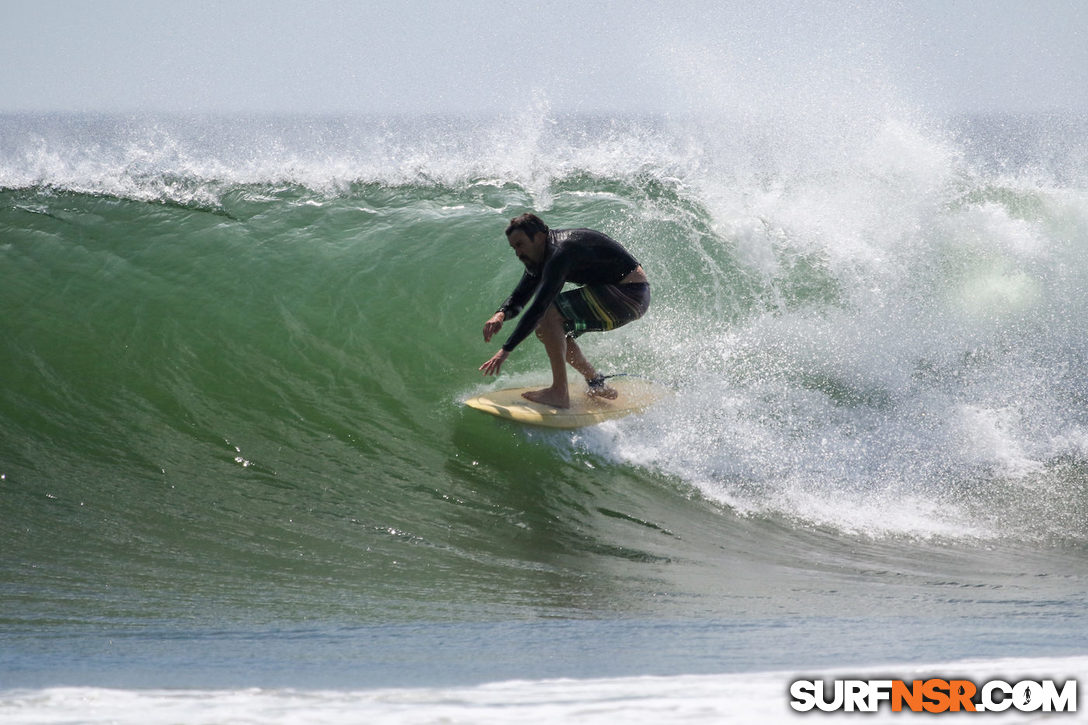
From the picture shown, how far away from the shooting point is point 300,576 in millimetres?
3254

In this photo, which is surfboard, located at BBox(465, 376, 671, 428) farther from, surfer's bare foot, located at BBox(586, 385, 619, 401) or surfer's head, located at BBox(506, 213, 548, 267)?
surfer's head, located at BBox(506, 213, 548, 267)

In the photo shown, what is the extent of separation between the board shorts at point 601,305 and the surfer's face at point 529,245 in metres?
0.48

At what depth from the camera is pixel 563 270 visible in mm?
4926

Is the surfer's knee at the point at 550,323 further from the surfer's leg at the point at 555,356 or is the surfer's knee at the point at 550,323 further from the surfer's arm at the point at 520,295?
the surfer's arm at the point at 520,295

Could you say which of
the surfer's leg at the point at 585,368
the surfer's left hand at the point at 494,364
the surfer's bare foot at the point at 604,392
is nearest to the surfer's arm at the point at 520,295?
the surfer's left hand at the point at 494,364

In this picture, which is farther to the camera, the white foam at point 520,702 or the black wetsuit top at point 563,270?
the black wetsuit top at point 563,270

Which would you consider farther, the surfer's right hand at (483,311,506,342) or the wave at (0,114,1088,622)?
the surfer's right hand at (483,311,506,342)

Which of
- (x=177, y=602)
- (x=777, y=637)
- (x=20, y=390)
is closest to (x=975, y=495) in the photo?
(x=777, y=637)

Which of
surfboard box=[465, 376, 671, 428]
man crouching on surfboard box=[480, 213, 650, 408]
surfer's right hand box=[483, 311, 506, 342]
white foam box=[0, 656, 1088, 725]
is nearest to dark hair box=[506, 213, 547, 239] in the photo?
man crouching on surfboard box=[480, 213, 650, 408]

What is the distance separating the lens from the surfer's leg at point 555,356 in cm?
523

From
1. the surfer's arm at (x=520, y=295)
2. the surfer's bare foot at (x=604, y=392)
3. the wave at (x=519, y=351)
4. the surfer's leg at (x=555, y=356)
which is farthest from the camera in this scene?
the surfer's bare foot at (x=604, y=392)

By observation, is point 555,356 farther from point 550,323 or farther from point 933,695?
point 933,695

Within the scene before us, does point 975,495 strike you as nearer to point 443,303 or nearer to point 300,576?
point 300,576

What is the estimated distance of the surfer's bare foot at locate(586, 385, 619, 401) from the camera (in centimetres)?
558
